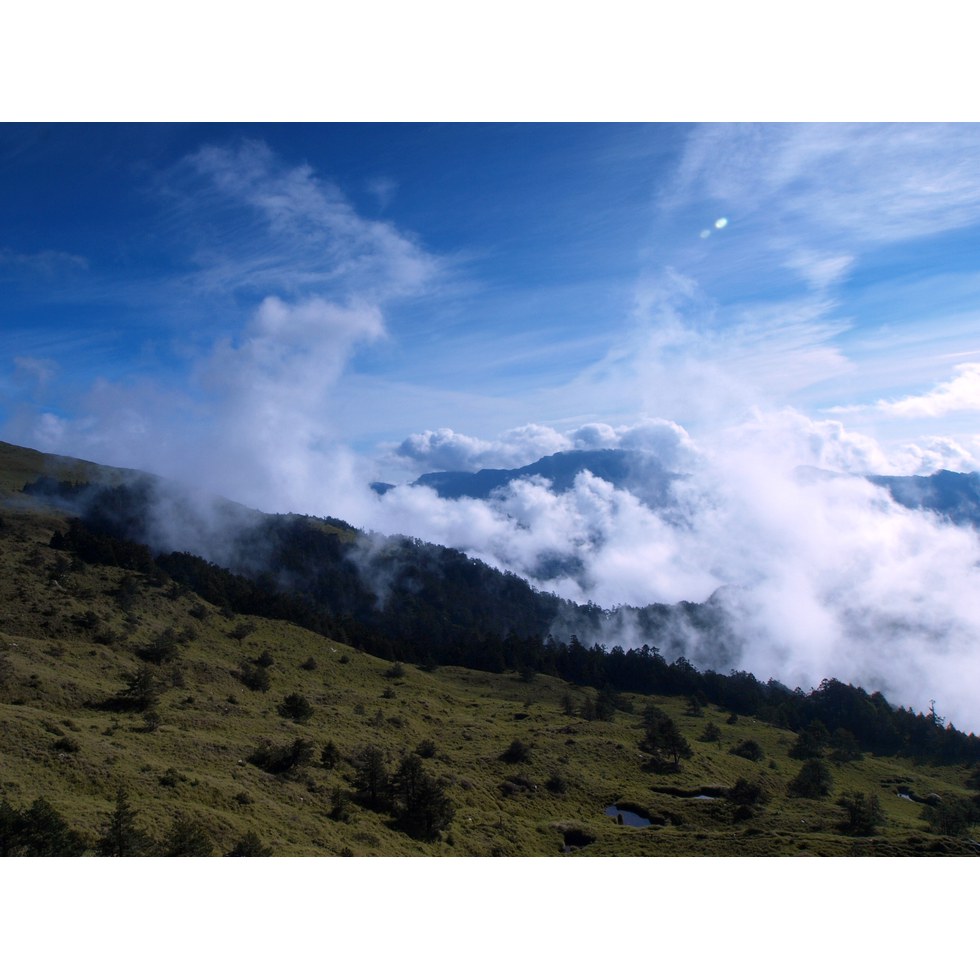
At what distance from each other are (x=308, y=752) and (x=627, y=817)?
1104 inches

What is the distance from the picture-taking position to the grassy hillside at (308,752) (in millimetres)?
30906

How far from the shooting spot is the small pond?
157 ft

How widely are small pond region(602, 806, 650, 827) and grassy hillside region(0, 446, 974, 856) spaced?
97 centimetres

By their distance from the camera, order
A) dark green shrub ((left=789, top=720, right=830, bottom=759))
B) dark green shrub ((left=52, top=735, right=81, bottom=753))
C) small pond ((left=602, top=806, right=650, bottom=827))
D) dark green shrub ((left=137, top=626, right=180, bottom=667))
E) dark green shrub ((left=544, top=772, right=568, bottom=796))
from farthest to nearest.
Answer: dark green shrub ((left=789, top=720, right=830, bottom=759)), dark green shrub ((left=137, top=626, right=180, bottom=667)), dark green shrub ((left=544, top=772, right=568, bottom=796)), small pond ((left=602, top=806, right=650, bottom=827)), dark green shrub ((left=52, top=735, right=81, bottom=753))

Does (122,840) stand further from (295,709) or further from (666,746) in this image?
(666,746)

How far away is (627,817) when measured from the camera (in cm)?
4906

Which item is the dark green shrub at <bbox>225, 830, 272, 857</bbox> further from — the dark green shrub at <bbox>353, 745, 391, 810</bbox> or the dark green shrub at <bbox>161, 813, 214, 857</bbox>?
the dark green shrub at <bbox>353, 745, 391, 810</bbox>

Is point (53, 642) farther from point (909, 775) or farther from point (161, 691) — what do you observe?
point (909, 775)

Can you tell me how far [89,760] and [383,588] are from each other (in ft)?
541

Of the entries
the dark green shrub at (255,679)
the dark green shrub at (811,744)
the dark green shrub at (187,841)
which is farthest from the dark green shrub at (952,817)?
the dark green shrub at (255,679)

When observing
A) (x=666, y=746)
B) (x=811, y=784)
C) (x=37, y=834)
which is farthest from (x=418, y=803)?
(x=811, y=784)

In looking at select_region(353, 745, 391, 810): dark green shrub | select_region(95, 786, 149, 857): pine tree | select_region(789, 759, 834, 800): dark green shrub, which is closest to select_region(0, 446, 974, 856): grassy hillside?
select_region(353, 745, 391, 810): dark green shrub

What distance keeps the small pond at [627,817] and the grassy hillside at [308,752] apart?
971 mm

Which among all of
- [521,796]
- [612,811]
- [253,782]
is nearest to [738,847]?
[612,811]
